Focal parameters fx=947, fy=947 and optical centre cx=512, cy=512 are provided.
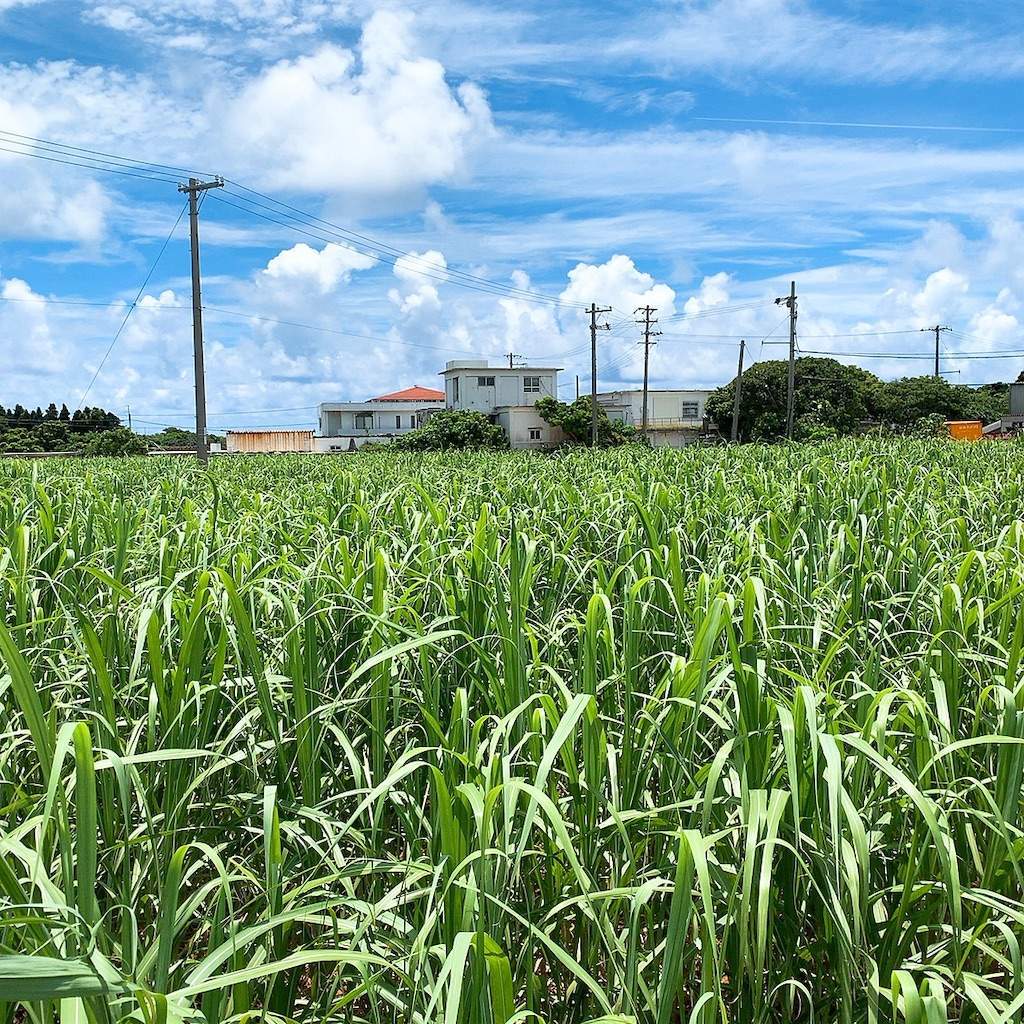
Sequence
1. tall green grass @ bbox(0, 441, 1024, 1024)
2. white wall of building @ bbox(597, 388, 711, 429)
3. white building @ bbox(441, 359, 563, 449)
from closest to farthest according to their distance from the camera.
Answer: tall green grass @ bbox(0, 441, 1024, 1024), white building @ bbox(441, 359, 563, 449), white wall of building @ bbox(597, 388, 711, 429)

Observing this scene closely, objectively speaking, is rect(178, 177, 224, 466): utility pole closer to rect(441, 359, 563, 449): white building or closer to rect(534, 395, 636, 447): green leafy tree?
rect(534, 395, 636, 447): green leafy tree

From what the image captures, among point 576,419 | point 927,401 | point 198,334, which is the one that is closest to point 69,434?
point 576,419

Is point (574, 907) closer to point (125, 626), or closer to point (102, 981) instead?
point (102, 981)

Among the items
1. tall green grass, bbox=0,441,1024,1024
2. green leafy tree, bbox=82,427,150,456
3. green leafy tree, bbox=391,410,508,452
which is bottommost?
tall green grass, bbox=0,441,1024,1024

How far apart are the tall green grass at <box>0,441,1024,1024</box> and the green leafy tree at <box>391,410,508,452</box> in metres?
44.4

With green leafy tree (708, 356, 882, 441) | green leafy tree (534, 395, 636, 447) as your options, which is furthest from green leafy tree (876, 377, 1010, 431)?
green leafy tree (534, 395, 636, 447)

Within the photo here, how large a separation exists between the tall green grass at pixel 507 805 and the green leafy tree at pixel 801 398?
150 ft

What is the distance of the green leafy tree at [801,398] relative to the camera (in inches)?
1875

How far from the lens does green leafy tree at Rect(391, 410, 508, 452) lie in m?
47.6

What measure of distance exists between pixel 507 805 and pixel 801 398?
5102 cm

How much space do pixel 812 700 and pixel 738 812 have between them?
0.33 metres

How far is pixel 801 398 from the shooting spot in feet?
163

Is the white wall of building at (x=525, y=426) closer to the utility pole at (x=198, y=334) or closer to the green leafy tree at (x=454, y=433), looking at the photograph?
the green leafy tree at (x=454, y=433)

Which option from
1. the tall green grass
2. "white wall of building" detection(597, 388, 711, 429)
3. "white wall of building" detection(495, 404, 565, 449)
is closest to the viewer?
the tall green grass
